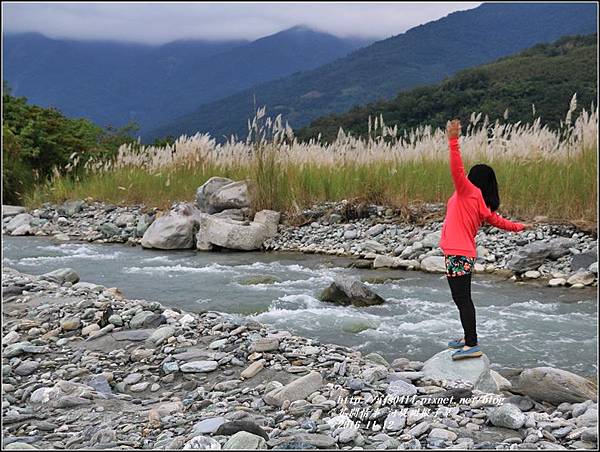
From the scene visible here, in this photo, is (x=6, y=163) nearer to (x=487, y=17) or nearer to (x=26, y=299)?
(x=26, y=299)

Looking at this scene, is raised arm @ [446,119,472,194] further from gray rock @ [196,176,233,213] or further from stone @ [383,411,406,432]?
gray rock @ [196,176,233,213]

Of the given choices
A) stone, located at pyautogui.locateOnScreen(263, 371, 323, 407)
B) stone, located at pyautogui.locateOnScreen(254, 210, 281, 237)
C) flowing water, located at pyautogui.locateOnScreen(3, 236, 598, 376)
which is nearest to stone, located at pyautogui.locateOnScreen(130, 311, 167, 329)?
flowing water, located at pyautogui.locateOnScreen(3, 236, 598, 376)

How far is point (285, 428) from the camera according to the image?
2803 millimetres

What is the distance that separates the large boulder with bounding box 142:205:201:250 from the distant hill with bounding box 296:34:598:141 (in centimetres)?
1655

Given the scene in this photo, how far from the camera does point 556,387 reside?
328 cm

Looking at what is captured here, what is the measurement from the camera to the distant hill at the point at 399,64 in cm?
8575

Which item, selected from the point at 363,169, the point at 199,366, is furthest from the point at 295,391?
the point at 363,169

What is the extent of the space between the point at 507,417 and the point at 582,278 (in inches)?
167

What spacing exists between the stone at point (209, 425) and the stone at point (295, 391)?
14.3 inches

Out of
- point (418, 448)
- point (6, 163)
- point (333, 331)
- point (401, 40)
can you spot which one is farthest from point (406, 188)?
point (401, 40)

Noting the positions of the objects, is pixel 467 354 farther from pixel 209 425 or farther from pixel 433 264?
pixel 433 264

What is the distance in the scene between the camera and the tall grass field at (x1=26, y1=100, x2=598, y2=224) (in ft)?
26.7

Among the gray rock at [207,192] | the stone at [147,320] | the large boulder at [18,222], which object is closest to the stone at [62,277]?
the stone at [147,320]

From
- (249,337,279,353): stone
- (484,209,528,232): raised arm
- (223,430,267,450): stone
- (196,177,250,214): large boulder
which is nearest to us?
(223,430,267,450): stone
